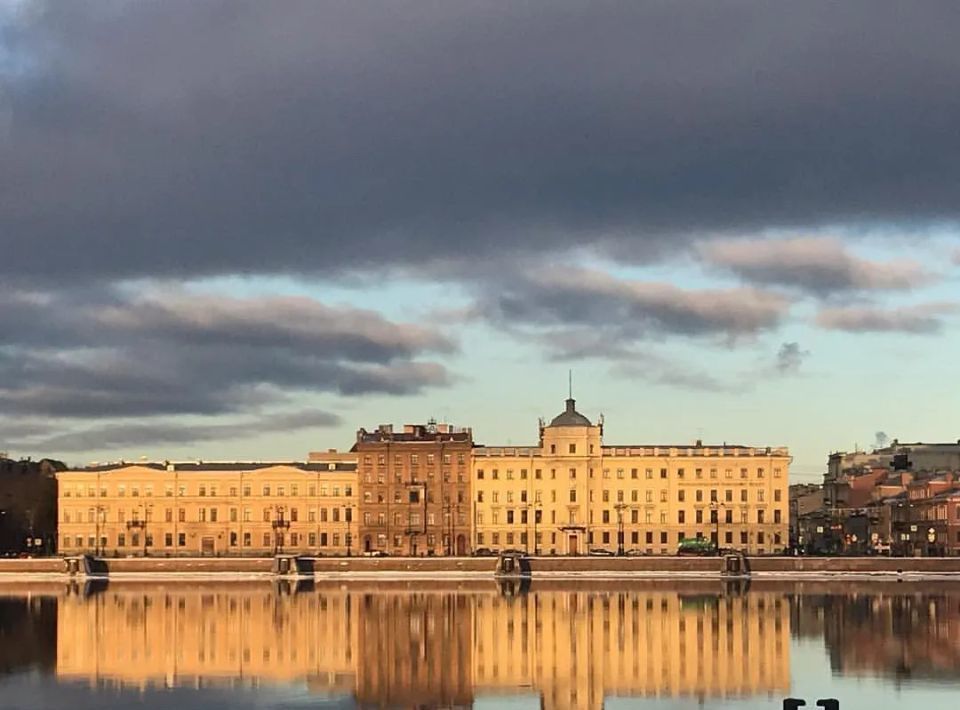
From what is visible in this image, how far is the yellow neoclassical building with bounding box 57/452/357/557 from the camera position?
146000 mm

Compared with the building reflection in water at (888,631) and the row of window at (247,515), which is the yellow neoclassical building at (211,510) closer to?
the row of window at (247,515)

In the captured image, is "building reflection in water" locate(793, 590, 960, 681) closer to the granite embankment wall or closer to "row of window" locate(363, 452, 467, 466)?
the granite embankment wall

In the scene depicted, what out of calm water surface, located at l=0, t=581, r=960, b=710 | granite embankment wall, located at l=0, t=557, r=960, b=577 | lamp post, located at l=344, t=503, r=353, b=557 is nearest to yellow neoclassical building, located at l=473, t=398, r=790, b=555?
lamp post, located at l=344, t=503, r=353, b=557

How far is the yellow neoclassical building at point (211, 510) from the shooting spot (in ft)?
479

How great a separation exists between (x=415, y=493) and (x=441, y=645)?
80.4 metres

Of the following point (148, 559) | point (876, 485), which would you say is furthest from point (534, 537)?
point (876, 485)

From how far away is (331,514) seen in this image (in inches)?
5748

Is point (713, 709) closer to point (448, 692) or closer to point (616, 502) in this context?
point (448, 692)

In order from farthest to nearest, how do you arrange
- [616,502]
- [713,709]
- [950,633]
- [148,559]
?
1. [616,502]
2. [148,559]
3. [950,633]
4. [713,709]

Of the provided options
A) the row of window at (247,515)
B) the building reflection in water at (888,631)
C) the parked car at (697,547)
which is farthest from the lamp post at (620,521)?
the building reflection in water at (888,631)

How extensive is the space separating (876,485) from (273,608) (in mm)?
101611

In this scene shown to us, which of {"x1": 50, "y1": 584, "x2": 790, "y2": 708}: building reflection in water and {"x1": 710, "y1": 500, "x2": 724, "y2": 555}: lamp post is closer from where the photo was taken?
{"x1": 50, "y1": 584, "x2": 790, "y2": 708}: building reflection in water

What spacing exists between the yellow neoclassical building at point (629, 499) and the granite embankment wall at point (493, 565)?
2119 cm

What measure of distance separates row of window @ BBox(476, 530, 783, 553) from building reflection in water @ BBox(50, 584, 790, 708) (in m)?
47.8
